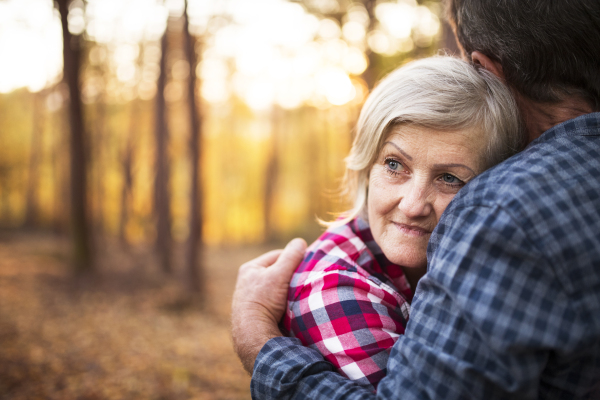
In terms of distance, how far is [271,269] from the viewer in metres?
1.89

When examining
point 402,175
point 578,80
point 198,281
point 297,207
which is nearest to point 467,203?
point 402,175

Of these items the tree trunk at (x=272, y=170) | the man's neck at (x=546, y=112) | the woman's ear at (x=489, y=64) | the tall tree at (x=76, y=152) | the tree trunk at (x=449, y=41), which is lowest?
the tree trunk at (x=272, y=170)

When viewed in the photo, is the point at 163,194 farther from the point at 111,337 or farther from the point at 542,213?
the point at 542,213

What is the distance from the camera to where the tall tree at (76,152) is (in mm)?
9727

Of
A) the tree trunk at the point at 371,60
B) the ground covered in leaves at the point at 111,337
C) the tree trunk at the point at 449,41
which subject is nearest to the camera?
the tree trunk at the point at 449,41

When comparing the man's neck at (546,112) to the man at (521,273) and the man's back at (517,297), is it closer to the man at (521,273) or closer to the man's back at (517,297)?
the man at (521,273)

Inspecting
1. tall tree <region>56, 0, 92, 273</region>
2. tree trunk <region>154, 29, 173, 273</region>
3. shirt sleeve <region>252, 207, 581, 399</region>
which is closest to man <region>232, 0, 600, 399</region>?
shirt sleeve <region>252, 207, 581, 399</region>

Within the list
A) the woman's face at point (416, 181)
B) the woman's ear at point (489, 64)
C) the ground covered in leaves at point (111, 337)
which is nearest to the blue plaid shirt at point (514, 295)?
the woman's face at point (416, 181)

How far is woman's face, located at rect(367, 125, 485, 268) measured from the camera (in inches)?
55.7

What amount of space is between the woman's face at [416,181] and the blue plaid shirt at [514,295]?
0.78ft

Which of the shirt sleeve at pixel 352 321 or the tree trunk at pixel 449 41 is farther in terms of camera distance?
the tree trunk at pixel 449 41

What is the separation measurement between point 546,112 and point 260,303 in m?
1.38

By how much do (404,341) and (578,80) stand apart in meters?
1.06

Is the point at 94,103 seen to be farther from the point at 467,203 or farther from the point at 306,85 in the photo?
the point at 467,203
